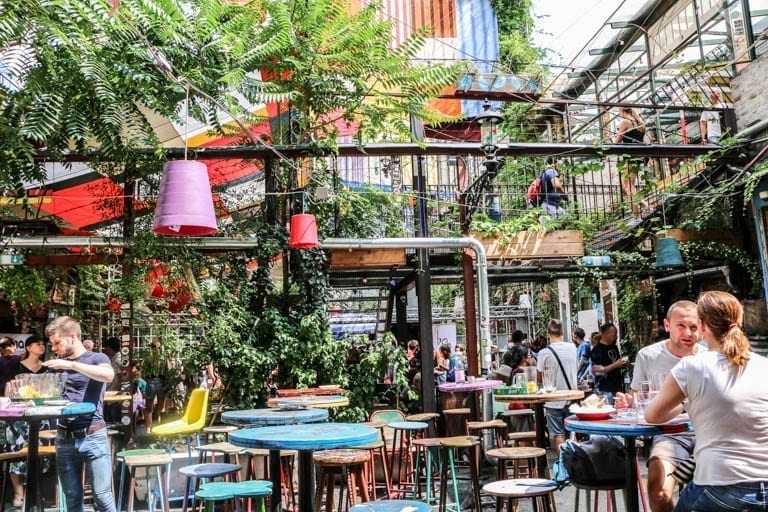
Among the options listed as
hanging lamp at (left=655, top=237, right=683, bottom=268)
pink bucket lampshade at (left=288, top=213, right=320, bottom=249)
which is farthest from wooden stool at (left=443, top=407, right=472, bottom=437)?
hanging lamp at (left=655, top=237, right=683, bottom=268)

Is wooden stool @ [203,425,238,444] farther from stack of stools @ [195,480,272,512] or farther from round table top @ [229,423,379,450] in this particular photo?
round table top @ [229,423,379,450]

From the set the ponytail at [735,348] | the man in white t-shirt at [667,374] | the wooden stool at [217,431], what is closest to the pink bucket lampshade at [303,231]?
the wooden stool at [217,431]

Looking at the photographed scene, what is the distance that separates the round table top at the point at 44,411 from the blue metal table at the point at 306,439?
5.53 feet

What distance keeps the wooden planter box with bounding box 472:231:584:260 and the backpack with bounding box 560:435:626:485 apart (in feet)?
20.3

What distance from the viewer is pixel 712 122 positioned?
38.0 ft

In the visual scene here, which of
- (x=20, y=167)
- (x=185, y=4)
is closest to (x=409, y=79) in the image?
(x=185, y=4)

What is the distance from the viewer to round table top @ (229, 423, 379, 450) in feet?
11.2

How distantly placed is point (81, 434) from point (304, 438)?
262 centimetres

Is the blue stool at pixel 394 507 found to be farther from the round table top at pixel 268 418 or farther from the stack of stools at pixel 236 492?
the round table top at pixel 268 418

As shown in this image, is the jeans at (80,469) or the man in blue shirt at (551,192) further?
the man in blue shirt at (551,192)

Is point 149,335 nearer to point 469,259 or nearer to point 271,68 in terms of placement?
point 271,68

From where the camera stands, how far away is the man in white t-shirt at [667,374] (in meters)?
3.90

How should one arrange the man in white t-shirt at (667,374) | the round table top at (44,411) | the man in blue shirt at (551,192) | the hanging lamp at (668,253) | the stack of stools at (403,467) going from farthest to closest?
the man in blue shirt at (551,192) < the hanging lamp at (668,253) < the stack of stools at (403,467) < the round table top at (44,411) < the man in white t-shirt at (667,374)

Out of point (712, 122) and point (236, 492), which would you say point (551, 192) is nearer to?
point (712, 122)
